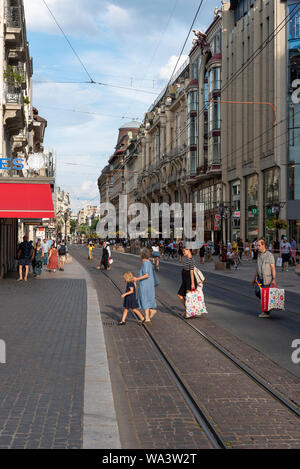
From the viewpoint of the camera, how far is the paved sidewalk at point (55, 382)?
15.0ft

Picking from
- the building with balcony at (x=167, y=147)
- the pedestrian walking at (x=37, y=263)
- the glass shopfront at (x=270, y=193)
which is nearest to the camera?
the pedestrian walking at (x=37, y=263)

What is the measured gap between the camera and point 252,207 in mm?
42531

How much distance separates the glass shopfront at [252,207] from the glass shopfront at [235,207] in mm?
1451

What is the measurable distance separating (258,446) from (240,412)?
942 mm

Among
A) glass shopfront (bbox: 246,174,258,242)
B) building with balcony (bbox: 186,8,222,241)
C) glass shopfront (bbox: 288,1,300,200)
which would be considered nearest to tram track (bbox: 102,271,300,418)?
glass shopfront (bbox: 288,1,300,200)

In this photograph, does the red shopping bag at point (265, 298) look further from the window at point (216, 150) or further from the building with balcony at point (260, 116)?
Answer: the window at point (216, 150)

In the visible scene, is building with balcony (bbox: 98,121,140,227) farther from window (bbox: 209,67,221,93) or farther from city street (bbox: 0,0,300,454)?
city street (bbox: 0,0,300,454)

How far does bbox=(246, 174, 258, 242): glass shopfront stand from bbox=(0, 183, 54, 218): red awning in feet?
83.5

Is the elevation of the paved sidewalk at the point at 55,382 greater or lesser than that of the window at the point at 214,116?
lesser

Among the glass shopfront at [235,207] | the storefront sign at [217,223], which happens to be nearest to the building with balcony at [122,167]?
the storefront sign at [217,223]

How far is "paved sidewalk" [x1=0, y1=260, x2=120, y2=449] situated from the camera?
457cm

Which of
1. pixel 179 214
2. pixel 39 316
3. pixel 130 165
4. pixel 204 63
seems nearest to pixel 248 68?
pixel 204 63
